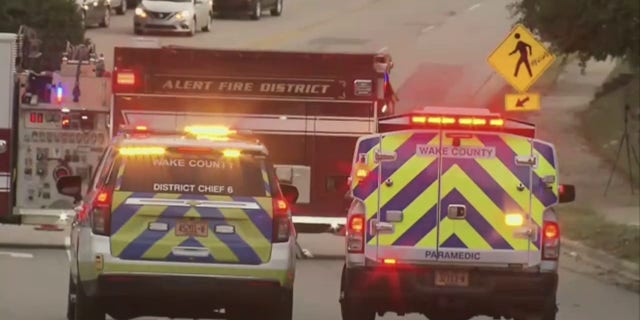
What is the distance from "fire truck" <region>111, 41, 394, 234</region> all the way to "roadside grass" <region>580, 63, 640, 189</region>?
11.7m

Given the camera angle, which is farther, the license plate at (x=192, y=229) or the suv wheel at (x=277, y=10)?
the suv wheel at (x=277, y=10)

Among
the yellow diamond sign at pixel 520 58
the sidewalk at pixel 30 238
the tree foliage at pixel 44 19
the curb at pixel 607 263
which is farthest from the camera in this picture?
the tree foliage at pixel 44 19

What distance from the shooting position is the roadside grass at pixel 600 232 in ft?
74.1

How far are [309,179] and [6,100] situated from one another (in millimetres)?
3944

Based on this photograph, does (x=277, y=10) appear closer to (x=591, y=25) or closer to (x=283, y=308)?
(x=591, y=25)

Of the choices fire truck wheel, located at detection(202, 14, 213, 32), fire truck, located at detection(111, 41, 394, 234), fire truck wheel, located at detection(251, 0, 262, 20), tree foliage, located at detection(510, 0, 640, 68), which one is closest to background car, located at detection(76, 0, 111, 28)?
fire truck wheel, located at detection(202, 14, 213, 32)

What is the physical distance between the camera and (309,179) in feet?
67.7

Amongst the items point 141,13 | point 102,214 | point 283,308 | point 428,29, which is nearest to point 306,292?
point 283,308

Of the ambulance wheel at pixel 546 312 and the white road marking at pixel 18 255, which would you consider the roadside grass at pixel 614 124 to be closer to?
the white road marking at pixel 18 255

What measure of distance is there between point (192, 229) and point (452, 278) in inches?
80.7

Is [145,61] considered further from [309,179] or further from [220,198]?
[220,198]

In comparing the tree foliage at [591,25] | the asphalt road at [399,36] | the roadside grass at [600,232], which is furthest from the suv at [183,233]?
the asphalt road at [399,36]

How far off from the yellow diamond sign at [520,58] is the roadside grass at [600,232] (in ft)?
7.89

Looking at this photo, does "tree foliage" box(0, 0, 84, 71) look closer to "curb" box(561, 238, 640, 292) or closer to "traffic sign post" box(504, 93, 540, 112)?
"traffic sign post" box(504, 93, 540, 112)
